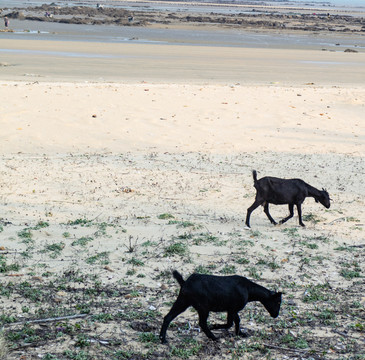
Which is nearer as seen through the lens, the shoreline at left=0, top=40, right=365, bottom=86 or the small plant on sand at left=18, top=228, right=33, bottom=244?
the small plant on sand at left=18, top=228, right=33, bottom=244

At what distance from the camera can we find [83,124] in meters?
16.8

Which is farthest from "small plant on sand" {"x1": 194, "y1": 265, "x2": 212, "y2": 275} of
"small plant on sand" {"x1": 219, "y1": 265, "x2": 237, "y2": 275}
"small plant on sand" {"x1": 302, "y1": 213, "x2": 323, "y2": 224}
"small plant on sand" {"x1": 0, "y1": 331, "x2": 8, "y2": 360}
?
"small plant on sand" {"x1": 302, "y1": 213, "x2": 323, "y2": 224}

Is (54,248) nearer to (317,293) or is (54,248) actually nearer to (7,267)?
(7,267)

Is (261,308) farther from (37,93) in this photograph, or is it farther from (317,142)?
(37,93)

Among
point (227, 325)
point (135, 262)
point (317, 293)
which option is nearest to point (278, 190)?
point (317, 293)

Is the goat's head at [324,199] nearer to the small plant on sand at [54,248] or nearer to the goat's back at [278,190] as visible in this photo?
the goat's back at [278,190]

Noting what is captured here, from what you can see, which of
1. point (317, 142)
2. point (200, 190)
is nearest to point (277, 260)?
point (200, 190)

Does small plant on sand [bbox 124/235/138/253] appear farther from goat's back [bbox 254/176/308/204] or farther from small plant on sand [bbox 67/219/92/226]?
goat's back [bbox 254/176/308/204]

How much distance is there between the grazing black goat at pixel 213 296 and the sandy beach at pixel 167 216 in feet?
0.83

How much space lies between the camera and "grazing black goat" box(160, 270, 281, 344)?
5703mm

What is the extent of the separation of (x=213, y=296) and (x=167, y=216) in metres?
4.15

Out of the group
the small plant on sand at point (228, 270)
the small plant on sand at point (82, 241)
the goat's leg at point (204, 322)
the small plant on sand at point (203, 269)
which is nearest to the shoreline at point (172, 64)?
the small plant on sand at point (82, 241)

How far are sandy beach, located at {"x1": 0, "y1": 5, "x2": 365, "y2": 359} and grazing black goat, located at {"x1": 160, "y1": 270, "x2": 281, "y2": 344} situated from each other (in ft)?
0.83

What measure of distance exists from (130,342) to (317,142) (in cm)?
1111
